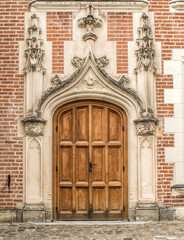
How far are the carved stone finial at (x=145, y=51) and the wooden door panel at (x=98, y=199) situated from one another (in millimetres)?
2734

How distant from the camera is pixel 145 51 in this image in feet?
24.9

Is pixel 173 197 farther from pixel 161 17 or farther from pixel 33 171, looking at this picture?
pixel 161 17

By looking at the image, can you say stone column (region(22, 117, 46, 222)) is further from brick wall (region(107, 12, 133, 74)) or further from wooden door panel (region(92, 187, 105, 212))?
brick wall (region(107, 12, 133, 74))

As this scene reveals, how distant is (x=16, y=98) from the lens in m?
7.61

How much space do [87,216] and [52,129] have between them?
201cm

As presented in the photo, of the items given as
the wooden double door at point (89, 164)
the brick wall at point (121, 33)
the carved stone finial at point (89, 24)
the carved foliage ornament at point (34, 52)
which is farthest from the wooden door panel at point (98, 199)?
the carved stone finial at point (89, 24)

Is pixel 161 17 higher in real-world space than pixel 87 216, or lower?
higher

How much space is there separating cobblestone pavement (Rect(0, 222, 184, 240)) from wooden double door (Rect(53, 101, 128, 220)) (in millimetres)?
398

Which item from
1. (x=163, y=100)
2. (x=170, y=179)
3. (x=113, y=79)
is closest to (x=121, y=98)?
(x=113, y=79)

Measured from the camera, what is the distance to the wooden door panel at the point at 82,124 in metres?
7.64

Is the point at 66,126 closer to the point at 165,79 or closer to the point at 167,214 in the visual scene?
the point at 165,79

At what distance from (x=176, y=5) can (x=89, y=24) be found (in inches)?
78.9

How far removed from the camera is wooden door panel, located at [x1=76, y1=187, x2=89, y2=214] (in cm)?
757

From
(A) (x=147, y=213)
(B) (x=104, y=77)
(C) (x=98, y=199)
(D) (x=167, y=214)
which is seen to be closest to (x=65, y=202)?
(C) (x=98, y=199)
